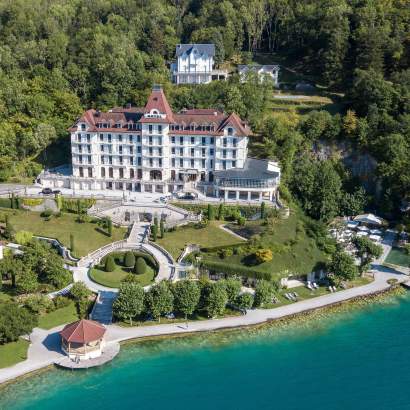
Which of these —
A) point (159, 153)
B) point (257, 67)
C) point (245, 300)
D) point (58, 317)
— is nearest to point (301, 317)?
point (245, 300)

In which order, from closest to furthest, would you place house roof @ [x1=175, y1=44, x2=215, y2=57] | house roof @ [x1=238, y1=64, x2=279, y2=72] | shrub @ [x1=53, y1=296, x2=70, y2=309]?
shrub @ [x1=53, y1=296, x2=70, y2=309]
house roof @ [x1=175, y1=44, x2=215, y2=57]
house roof @ [x1=238, y1=64, x2=279, y2=72]

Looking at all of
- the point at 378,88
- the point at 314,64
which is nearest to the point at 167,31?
the point at 314,64

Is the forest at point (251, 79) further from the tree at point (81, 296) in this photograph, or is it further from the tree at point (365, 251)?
the tree at point (81, 296)

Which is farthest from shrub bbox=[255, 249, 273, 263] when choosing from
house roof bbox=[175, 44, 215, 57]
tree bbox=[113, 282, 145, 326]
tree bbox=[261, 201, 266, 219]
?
house roof bbox=[175, 44, 215, 57]

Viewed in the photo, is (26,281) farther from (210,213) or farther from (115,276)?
(210,213)

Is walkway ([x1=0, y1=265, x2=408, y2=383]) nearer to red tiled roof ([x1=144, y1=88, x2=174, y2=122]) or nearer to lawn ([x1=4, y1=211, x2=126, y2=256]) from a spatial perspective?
lawn ([x1=4, y1=211, x2=126, y2=256])

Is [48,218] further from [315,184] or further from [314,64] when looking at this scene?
[314,64]

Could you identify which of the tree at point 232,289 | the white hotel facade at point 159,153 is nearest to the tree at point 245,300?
the tree at point 232,289
